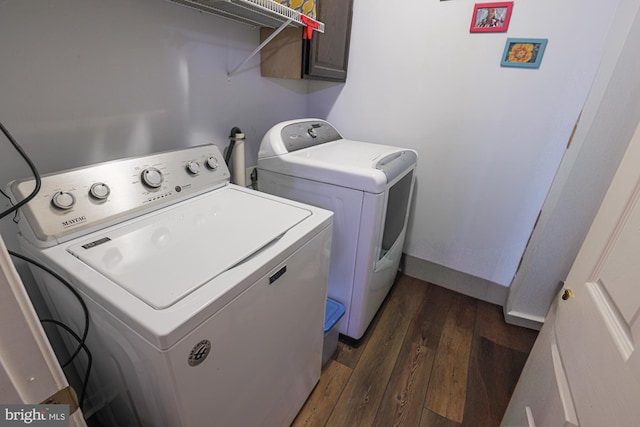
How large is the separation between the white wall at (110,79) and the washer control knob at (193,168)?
210mm

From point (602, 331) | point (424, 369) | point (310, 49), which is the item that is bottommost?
point (424, 369)

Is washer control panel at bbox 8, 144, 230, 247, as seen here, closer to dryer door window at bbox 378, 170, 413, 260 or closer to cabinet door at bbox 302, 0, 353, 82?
cabinet door at bbox 302, 0, 353, 82

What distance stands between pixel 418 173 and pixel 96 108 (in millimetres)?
1720

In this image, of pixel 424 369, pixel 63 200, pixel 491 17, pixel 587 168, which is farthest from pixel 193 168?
pixel 587 168

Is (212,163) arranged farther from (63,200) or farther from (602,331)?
(602,331)

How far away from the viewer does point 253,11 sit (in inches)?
46.6

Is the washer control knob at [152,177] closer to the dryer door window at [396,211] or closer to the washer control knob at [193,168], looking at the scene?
the washer control knob at [193,168]

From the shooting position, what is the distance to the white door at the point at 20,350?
0.37 m

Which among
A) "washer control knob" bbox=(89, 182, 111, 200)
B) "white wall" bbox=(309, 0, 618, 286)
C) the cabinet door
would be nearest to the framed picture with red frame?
"white wall" bbox=(309, 0, 618, 286)

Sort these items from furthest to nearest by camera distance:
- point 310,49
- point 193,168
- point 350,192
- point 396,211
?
point 396,211 → point 310,49 → point 350,192 → point 193,168

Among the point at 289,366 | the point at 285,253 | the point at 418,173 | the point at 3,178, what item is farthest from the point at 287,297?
the point at 418,173

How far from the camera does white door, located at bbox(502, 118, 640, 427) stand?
540 mm

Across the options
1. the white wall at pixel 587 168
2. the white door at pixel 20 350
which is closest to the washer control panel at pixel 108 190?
the white door at pixel 20 350

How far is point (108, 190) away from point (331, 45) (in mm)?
1343
